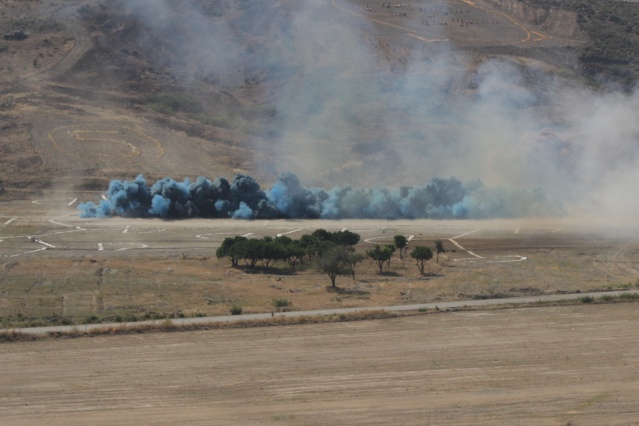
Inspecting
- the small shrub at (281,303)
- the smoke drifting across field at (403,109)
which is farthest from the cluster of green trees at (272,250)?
the smoke drifting across field at (403,109)

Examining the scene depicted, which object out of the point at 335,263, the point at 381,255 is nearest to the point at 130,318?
the point at 335,263

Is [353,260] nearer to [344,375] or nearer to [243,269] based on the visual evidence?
[243,269]

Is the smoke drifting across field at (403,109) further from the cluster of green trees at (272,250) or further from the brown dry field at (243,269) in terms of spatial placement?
the cluster of green trees at (272,250)

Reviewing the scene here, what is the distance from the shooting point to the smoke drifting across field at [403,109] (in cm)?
14112

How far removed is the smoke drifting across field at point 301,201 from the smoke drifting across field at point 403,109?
1.26 ft

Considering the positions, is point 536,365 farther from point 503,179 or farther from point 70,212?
point 503,179

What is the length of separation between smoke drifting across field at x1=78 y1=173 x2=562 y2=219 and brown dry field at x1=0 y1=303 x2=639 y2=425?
189 ft

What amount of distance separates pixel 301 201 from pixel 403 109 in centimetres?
5424

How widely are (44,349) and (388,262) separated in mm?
41222

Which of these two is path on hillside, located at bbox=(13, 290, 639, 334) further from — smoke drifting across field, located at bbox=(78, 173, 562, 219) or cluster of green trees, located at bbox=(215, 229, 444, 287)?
smoke drifting across field, located at bbox=(78, 173, 562, 219)

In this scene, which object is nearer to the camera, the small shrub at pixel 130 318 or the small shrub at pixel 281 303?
the small shrub at pixel 130 318

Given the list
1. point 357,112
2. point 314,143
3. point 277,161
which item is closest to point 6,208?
point 277,161

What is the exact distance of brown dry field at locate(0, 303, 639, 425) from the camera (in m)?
50.3

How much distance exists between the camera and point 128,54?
188 m
